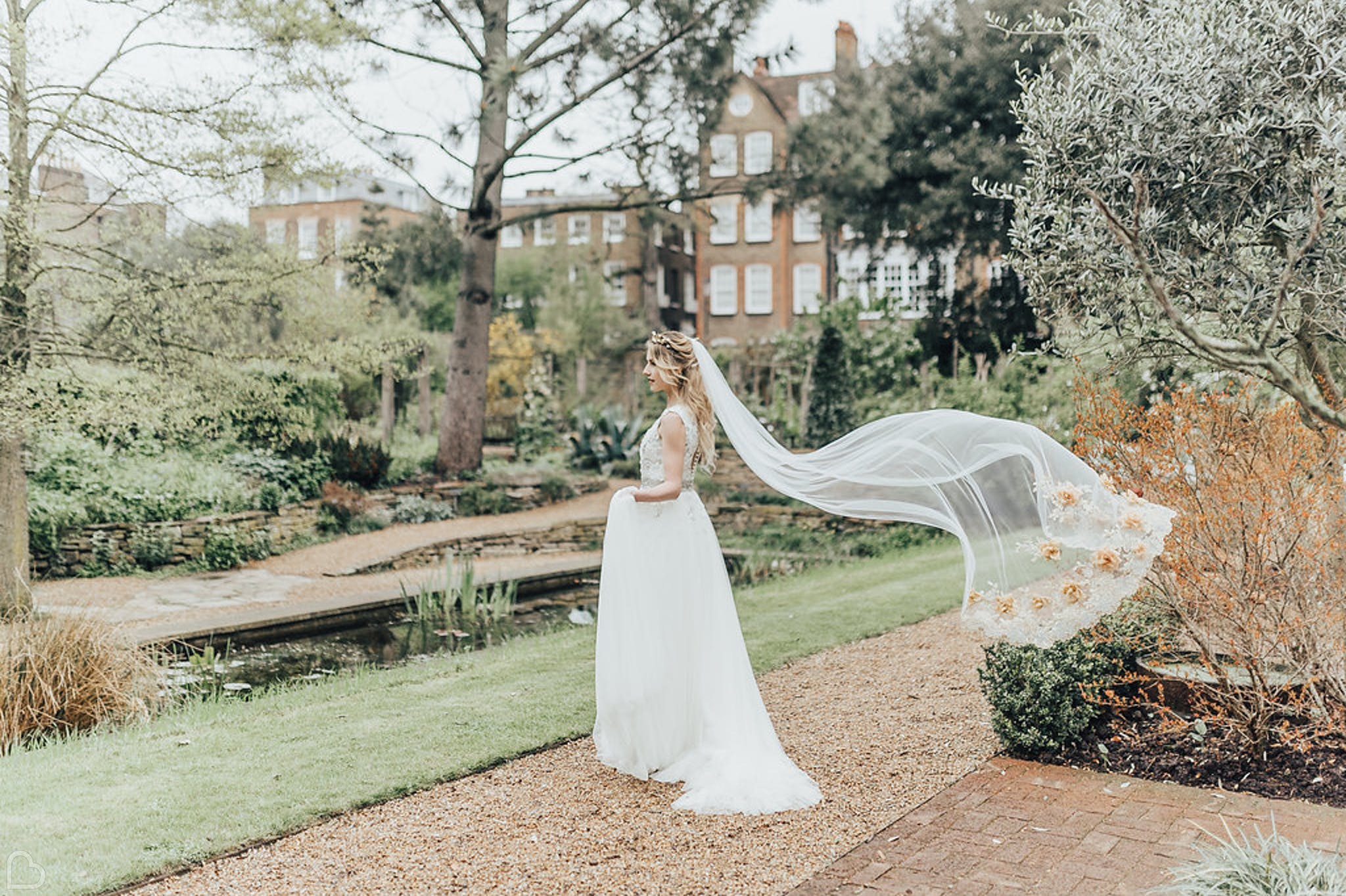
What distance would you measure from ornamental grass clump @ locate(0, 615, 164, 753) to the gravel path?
2.89m

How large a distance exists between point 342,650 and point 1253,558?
6.92m

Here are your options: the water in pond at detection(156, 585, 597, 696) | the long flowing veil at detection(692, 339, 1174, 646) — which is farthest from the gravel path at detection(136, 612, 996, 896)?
the water in pond at detection(156, 585, 597, 696)

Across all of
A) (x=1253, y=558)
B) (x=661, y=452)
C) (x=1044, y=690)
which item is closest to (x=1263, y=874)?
(x=1044, y=690)

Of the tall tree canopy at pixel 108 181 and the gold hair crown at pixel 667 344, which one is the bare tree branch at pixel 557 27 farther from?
the gold hair crown at pixel 667 344

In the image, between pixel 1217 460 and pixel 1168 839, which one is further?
pixel 1217 460

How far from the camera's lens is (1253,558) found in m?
4.99

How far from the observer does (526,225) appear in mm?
18000

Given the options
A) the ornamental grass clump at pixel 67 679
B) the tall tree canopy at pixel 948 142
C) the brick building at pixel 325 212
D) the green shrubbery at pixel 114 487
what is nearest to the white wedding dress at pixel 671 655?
the ornamental grass clump at pixel 67 679

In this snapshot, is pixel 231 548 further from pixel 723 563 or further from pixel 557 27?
pixel 723 563

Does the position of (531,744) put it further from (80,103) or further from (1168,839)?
(80,103)

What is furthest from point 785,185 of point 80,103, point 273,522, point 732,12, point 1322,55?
point 1322,55

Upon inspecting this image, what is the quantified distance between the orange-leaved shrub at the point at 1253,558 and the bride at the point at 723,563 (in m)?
0.34

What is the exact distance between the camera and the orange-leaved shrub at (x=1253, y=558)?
497cm

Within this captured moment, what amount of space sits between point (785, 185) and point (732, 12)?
2.67m
